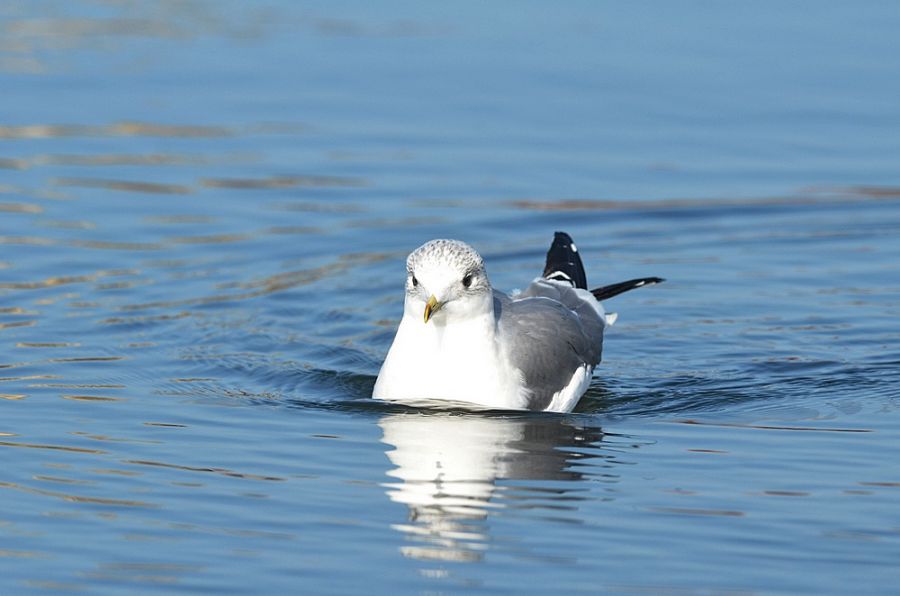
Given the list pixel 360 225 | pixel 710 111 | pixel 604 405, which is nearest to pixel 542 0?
pixel 710 111

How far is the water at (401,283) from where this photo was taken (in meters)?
7.36

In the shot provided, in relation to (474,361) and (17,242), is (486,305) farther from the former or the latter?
(17,242)

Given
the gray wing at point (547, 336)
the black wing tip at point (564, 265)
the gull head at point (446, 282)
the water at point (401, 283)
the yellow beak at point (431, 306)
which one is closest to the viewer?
the water at point (401, 283)

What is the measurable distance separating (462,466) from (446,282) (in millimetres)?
1113

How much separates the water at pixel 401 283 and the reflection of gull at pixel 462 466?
26 millimetres

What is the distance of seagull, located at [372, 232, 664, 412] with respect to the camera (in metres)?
9.19

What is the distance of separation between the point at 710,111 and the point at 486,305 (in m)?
7.61

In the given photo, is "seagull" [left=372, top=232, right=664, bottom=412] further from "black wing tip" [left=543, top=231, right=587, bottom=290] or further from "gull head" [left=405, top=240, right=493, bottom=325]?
"black wing tip" [left=543, top=231, right=587, bottom=290]

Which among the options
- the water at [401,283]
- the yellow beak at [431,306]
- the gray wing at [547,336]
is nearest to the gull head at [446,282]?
the yellow beak at [431,306]

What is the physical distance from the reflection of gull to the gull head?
1.92 ft

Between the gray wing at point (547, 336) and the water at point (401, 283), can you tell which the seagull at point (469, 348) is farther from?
the water at point (401, 283)

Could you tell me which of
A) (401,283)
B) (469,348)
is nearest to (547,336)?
(469,348)

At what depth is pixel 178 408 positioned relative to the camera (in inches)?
376

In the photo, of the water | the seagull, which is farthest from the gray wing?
the water
